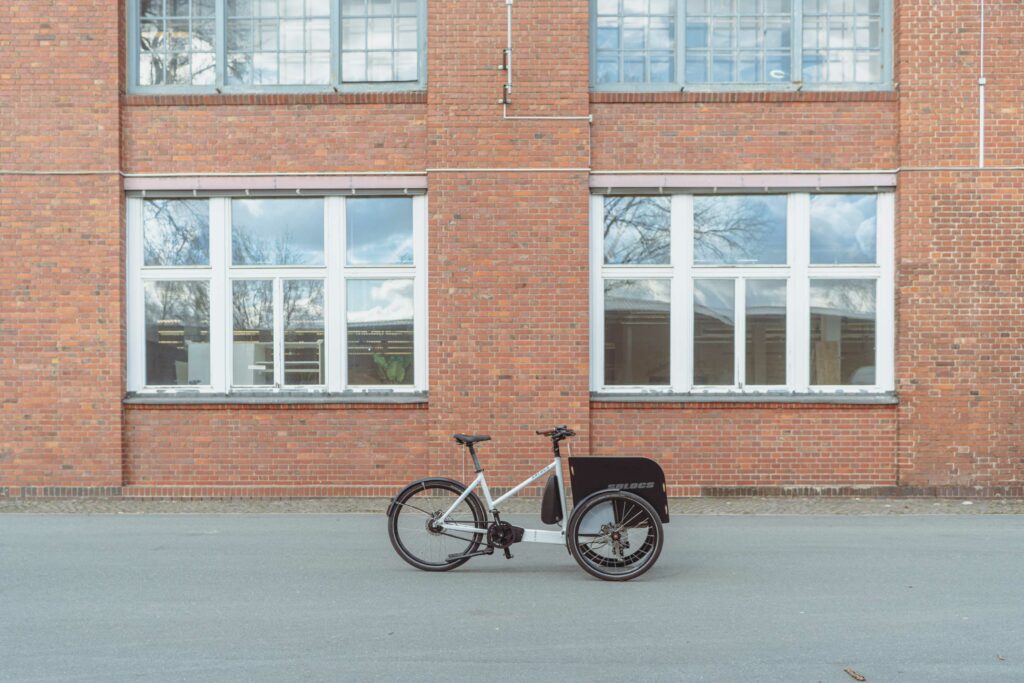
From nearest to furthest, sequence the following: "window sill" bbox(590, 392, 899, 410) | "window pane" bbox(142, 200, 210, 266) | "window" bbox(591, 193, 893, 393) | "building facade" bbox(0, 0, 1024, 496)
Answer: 1. "building facade" bbox(0, 0, 1024, 496)
2. "window sill" bbox(590, 392, 899, 410)
3. "window" bbox(591, 193, 893, 393)
4. "window pane" bbox(142, 200, 210, 266)

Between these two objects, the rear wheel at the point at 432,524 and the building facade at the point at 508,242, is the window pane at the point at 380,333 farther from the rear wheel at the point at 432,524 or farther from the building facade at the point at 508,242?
the rear wheel at the point at 432,524

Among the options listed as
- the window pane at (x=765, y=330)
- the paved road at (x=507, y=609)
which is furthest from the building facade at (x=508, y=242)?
the paved road at (x=507, y=609)

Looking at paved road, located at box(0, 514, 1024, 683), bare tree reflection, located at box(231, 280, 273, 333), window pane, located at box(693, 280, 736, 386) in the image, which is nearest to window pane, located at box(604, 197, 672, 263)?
window pane, located at box(693, 280, 736, 386)

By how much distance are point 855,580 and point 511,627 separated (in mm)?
2901

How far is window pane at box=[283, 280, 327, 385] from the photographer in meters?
11.6

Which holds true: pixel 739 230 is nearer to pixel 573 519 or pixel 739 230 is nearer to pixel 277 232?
pixel 277 232

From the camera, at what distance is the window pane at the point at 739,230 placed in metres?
11.6

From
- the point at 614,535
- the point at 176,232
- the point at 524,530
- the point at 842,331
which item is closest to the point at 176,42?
the point at 176,232

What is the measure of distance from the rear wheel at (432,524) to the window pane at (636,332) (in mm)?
4651

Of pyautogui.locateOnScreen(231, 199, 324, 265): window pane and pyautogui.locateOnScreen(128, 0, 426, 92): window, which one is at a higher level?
pyautogui.locateOnScreen(128, 0, 426, 92): window

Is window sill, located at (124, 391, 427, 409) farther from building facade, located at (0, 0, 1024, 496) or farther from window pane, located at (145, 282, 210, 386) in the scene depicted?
window pane, located at (145, 282, 210, 386)

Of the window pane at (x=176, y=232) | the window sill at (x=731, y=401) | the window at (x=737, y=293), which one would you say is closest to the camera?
the window sill at (x=731, y=401)

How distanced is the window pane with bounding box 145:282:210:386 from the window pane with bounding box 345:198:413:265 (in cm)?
192

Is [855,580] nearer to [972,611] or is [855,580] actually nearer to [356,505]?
[972,611]
